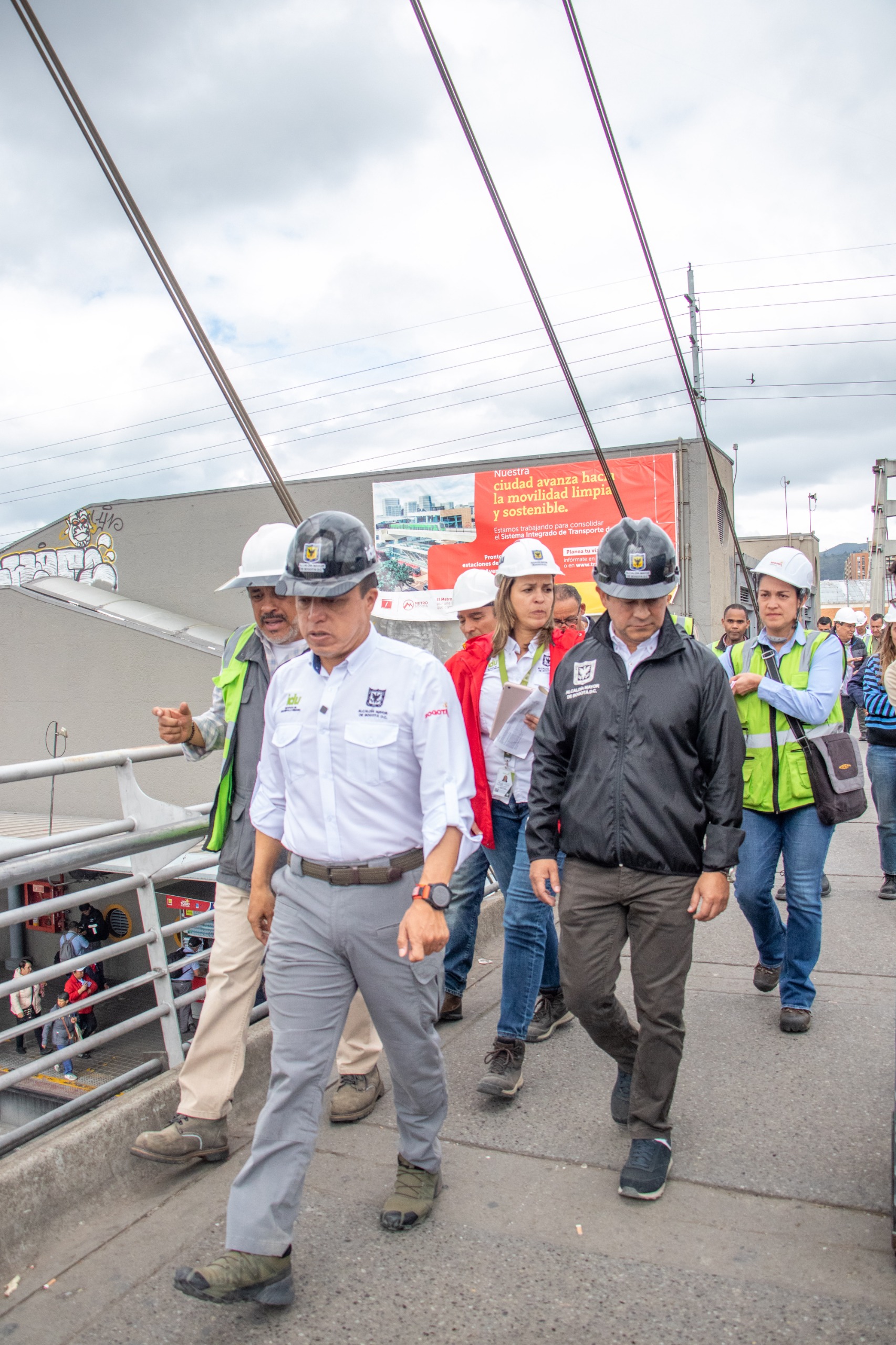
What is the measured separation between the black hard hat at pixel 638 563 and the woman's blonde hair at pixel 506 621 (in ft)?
3.12

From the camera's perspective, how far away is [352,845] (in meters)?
2.73

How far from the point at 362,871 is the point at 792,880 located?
2465mm

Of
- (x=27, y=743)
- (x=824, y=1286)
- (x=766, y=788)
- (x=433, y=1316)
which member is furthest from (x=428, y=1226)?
(x=27, y=743)

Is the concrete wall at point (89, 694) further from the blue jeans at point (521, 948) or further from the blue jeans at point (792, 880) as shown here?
the blue jeans at point (521, 948)

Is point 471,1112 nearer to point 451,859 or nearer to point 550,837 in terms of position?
point 550,837

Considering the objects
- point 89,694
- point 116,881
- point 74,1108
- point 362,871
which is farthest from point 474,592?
point 89,694

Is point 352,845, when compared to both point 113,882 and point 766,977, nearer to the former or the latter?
point 113,882

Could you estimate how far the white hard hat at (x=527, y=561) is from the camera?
13.4 feet

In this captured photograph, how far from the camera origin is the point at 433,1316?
254 centimetres

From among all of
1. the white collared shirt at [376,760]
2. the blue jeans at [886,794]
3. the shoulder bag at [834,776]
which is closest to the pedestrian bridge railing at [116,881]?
the white collared shirt at [376,760]

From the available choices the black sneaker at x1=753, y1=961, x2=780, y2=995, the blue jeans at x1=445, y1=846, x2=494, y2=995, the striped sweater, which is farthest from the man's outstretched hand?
the striped sweater

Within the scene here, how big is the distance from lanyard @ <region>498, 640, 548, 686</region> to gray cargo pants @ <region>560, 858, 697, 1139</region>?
1.07m

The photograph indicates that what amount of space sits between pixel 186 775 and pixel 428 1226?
22223mm

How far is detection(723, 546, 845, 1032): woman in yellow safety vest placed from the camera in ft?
14.2
